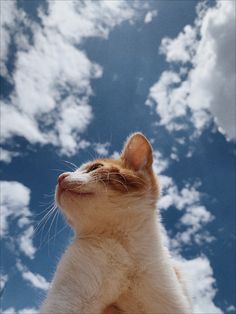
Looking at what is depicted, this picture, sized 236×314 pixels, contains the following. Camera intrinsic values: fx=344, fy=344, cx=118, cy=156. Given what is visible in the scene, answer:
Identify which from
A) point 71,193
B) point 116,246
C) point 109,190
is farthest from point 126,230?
point 71,193

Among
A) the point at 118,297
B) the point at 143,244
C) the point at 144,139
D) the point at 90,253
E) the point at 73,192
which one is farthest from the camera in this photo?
the point at 144,139

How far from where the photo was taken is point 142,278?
294 centimetres

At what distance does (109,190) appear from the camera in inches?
143

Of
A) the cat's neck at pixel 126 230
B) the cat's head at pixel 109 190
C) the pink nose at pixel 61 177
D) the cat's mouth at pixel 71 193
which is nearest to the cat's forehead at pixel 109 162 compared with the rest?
the cat's head at pixel 109 190

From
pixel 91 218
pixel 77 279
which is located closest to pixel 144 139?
pixel 91 218

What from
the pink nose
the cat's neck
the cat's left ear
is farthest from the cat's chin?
the cat's left ear

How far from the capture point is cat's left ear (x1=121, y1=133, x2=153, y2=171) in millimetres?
4184

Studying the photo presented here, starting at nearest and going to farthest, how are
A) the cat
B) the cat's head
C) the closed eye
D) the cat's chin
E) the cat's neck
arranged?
1. the cat
2. the cat's neck
3. the cat's head
4. the cat's chin
5. the closed eye

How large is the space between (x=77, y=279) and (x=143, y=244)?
29.5 inches

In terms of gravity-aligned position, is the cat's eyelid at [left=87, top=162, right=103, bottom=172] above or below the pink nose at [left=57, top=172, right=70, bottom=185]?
above

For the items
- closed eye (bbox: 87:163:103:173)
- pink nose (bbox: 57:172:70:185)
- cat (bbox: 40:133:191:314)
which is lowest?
cat (bbox: 40:133:191:314)

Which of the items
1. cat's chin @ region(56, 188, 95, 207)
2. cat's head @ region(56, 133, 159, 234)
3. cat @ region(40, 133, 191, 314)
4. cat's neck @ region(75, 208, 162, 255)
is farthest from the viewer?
cat's chin @ region(56, 188, 95, 207)

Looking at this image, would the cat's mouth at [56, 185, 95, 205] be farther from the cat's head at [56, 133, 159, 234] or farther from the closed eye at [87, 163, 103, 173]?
the closed eye at [87, 163, 103, 173]

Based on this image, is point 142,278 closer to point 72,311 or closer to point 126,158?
point 72,311
